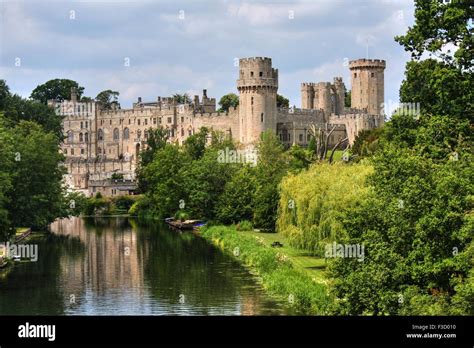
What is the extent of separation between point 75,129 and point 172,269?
70.5 meters

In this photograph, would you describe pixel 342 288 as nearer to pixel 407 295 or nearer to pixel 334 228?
pixel 407 295

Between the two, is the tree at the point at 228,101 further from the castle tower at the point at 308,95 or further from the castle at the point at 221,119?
the castle tower at the point at 308,95

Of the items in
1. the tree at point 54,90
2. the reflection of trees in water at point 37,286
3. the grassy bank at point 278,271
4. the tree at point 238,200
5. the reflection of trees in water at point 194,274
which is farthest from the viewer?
the tree at point 54,90

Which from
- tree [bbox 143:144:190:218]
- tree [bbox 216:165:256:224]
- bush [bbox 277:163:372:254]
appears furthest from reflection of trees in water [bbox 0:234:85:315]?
tree [bbox 143:144:190:218]

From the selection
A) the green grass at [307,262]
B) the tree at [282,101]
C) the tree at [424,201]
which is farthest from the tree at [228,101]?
the tree at [424,201]

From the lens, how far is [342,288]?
770 inches

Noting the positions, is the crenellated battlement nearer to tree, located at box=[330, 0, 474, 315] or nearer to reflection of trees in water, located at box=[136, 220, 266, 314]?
reflection of trees in water, located at box=[136, 220, 266, 314]

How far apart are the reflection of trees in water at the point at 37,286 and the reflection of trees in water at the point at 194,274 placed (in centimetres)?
291

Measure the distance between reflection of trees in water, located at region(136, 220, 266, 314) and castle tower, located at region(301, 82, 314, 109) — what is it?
47972mm

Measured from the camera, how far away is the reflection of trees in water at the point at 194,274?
2688 centimetres

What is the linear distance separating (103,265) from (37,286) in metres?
6.43

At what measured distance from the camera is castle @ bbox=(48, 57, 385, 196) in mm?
78062

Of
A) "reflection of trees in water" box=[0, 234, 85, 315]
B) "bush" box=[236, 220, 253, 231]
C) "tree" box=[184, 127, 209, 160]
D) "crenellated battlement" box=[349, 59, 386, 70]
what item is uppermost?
"crenellated battlement" box=[349, 59, 386, 70]

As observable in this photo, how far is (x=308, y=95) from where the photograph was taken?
9300 cm
